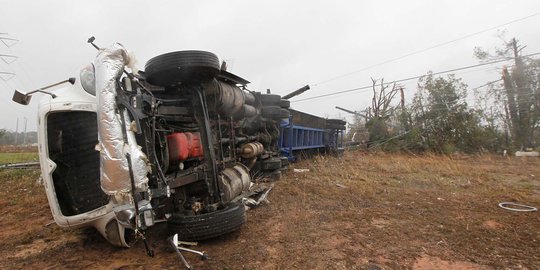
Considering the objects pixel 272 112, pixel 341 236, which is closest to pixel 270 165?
pixel 272 112

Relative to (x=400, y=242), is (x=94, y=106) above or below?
above

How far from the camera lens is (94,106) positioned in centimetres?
316

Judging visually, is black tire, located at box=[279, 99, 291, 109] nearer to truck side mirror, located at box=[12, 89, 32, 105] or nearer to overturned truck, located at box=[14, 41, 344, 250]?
overturned truck, located at box=[14, 41, 344, 250]

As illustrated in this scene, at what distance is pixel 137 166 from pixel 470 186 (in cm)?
666

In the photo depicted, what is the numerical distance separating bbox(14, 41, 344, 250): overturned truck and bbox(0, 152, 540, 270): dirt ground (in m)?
0.40

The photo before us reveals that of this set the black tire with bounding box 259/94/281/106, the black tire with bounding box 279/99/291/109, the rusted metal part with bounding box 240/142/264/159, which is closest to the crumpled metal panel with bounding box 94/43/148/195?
the rusted metal part with bounding box 240/142/264/159

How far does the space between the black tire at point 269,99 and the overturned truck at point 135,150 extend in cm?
277

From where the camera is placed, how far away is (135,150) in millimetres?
2920

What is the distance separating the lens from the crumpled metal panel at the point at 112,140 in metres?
2.82

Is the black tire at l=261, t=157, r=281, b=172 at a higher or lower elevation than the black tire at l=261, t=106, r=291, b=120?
lower

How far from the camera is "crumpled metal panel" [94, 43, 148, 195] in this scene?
2.82 m

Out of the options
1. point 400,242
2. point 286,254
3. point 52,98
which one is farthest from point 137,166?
point 400,242

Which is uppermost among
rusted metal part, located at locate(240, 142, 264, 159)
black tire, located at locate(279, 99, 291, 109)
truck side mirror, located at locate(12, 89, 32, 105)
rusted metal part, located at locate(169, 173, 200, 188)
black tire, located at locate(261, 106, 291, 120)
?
black tire, located at locate(279, 99, 291, 109)

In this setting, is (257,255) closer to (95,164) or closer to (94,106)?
(95,164)
